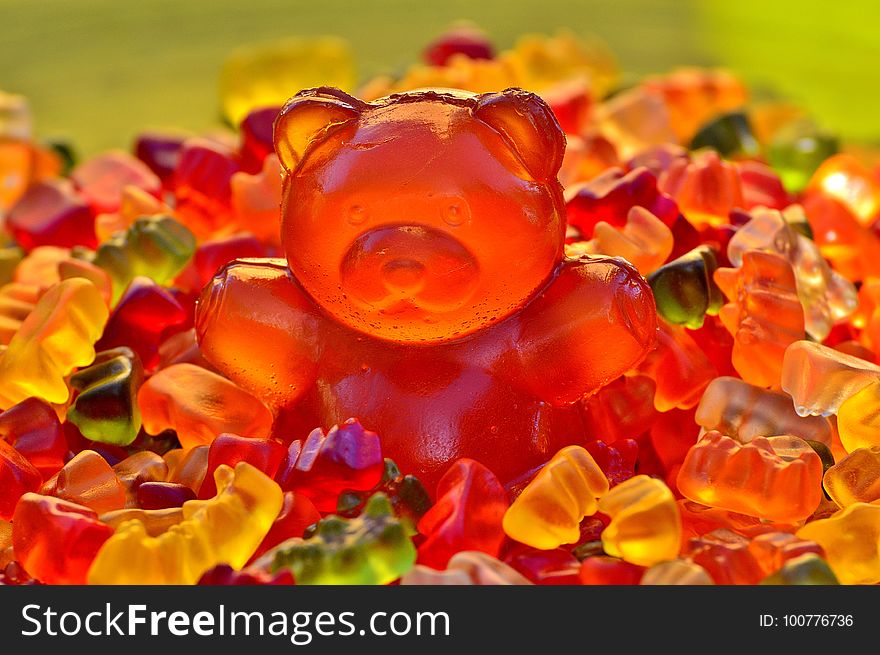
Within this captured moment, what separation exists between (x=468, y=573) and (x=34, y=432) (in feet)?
1.18

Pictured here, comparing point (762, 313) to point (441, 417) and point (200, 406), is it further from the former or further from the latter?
point (200, 406)

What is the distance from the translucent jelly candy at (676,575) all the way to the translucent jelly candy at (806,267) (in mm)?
295

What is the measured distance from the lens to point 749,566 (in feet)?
2.13

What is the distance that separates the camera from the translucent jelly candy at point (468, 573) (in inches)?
23.7

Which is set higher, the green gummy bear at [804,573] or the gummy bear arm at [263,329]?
the gummy bear arm at [263,329]

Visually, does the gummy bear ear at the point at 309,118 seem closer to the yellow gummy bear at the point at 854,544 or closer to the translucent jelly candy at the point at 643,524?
the translucent jelly candy at the point at 643,524

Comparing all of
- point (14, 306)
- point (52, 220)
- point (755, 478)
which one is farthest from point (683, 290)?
point (52, 220)

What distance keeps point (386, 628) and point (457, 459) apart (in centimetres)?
16

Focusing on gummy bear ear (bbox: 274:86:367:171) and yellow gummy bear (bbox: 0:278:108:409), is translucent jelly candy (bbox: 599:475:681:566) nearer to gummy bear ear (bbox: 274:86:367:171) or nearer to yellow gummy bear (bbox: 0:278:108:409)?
gummy bear ear (bbox: 274:86:367:171)

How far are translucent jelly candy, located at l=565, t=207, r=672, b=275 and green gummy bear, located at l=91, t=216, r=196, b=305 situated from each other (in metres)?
0.32

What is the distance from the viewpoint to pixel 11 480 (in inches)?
29.7

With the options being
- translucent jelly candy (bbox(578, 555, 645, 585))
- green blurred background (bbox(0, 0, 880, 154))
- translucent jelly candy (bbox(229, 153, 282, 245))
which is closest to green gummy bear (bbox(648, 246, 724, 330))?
translucent jelly candy (bbox(578, 555, 645, 585))

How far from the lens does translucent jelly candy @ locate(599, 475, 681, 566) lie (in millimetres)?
649

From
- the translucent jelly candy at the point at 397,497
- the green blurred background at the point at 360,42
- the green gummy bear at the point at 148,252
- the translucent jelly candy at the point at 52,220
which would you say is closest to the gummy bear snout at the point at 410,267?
the translucent jelly candy at the point at 397,497
